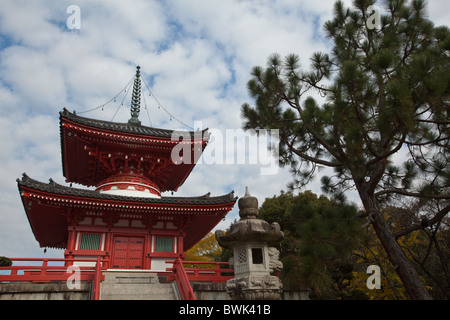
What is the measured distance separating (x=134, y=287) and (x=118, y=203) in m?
3.39

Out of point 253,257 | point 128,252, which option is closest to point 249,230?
point 253,257

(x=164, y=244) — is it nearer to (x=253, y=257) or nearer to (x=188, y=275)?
(x=188, y=275)

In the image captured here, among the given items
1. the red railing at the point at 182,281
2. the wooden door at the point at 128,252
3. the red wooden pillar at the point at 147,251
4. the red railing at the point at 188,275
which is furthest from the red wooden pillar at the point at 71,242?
the red railing at the point at 182,281

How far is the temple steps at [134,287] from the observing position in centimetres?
957

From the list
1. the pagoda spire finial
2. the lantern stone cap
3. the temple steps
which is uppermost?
the pagoda spire finial

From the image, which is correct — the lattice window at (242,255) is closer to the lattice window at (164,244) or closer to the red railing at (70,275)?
the red railing at (70,275)

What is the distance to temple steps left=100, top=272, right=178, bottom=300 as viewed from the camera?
957 cm

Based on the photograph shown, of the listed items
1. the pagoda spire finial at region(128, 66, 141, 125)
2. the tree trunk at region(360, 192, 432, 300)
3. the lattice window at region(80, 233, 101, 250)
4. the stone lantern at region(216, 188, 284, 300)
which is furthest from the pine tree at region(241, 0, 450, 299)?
the pagoda spire finial at region(128, 66, 141, 125)

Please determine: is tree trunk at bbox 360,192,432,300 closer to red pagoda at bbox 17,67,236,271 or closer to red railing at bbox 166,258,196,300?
red railing at bbox 166,258,196,300

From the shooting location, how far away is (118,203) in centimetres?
1216

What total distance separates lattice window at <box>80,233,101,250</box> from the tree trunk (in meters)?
10.0
